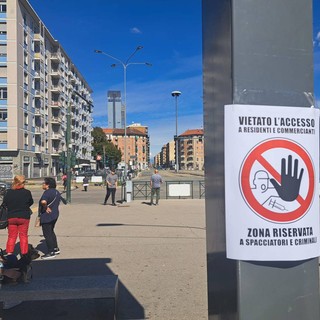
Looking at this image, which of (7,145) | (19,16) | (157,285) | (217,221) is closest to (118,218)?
(157,285)

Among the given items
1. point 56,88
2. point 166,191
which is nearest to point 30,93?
point 56,88

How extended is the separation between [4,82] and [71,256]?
166ft

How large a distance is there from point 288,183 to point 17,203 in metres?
5.49

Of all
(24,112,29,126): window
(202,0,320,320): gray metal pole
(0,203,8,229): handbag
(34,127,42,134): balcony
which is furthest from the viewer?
(34,127,42,134): balcony

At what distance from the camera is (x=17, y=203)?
→ 250 inches

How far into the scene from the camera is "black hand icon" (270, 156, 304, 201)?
188 centimetres

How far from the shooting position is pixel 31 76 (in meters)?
58.4

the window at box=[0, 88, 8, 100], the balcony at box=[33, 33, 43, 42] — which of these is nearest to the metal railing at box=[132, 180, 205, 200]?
the window at box=[0, 88, 8, 100]

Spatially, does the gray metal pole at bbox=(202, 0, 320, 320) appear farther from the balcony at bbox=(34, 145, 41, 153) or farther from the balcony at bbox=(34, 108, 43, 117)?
the balcony at bbox=(34, 108, 43, 117)

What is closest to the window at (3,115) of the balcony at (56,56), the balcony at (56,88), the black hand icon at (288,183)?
the balcony at (56,88)

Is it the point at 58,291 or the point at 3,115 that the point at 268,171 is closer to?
the point at 58,291

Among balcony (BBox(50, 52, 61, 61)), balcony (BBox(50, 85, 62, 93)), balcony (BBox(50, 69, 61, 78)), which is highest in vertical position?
balcony (BBox(50, 52, 61, 61))

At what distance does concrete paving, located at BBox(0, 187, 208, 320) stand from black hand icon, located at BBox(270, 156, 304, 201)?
277 cm

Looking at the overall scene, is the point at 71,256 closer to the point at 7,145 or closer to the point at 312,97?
the point at 312,97
